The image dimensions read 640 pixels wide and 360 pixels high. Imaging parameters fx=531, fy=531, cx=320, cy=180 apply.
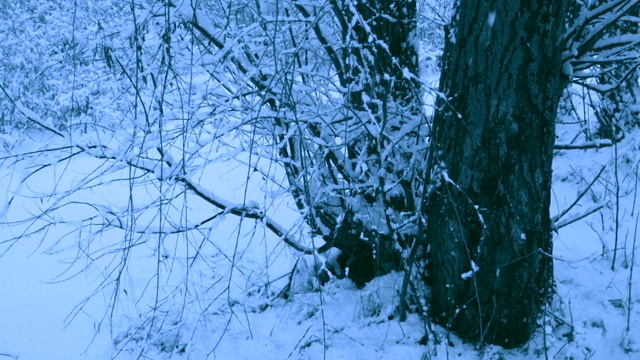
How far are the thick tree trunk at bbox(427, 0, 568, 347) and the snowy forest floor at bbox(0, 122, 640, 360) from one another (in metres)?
0.18

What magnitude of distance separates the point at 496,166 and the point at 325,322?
132cm

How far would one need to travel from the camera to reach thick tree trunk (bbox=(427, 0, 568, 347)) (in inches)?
84.2

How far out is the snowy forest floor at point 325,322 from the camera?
8.57ft

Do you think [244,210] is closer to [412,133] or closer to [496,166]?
[412,133]

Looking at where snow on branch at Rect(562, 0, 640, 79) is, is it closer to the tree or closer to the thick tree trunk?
the tree

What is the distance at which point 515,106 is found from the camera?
220 cm

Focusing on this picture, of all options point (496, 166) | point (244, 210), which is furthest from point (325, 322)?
point (496, 166)

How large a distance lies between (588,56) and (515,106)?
0.55 metres

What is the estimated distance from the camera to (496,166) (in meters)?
2.29

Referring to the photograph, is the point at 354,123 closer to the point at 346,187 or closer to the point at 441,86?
the point at 346,187

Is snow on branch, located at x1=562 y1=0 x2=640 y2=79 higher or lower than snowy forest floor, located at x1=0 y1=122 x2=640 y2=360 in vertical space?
higher

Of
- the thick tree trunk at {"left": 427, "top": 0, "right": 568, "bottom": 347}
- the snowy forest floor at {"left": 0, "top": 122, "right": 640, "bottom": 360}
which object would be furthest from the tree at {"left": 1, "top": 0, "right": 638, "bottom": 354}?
the snowy forest floor at {"left": 0, "top": 122, "right": 640, "bottom": 360}

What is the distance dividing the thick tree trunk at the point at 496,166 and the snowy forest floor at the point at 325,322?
0.18 meters

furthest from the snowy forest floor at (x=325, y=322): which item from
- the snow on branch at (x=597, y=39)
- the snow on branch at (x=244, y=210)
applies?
the snow on branch at (x=597, y=39)
